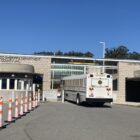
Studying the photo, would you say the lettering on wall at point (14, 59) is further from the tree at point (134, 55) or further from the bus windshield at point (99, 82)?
the tree at point (134, 55)

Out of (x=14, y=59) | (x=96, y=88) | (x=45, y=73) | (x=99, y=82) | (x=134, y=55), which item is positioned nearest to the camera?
(x=96, y=88)

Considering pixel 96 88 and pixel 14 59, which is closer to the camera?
pixel 96 88

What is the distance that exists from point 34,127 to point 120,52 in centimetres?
14646

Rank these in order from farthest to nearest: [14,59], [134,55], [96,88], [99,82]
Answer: [134,55]
[14,59]
[99,82]
[96,88]

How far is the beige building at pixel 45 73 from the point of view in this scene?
44625 mm

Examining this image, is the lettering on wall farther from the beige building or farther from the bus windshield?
the bus windshield

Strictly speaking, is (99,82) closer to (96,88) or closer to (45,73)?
(96,88)

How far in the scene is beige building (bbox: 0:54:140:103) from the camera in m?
44.6

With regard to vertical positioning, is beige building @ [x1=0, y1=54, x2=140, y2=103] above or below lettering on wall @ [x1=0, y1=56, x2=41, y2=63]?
below

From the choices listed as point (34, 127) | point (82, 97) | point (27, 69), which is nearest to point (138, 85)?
point (27, 69)

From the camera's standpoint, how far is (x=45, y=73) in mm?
58625

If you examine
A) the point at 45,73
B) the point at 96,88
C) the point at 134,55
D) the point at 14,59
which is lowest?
the point at 96,88

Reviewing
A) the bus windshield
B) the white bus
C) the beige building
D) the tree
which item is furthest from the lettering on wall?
the tree

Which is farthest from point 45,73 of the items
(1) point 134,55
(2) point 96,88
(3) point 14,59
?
(1) point 134,55
